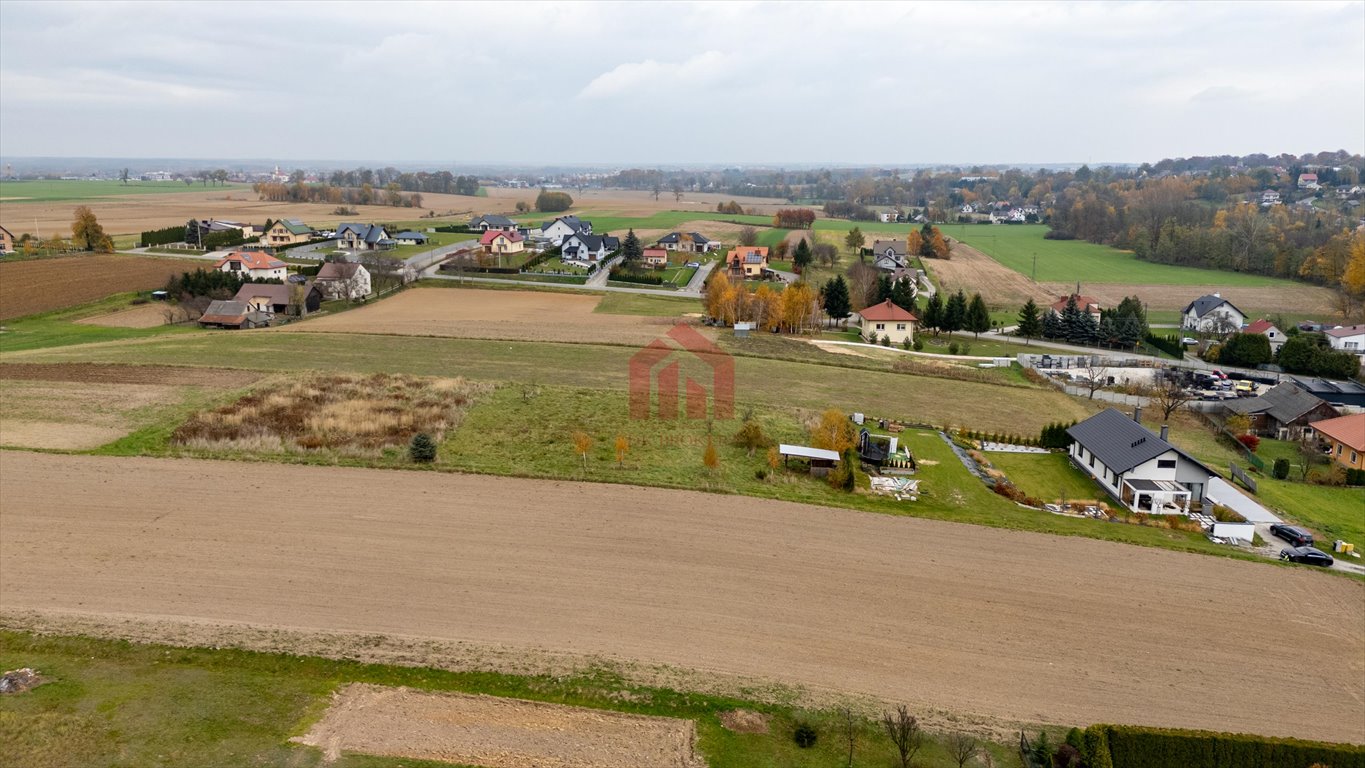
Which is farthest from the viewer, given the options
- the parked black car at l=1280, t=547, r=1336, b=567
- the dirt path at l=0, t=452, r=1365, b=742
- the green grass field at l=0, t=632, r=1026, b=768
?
the parked black car at l=1280, t=547, r=1336, b=567

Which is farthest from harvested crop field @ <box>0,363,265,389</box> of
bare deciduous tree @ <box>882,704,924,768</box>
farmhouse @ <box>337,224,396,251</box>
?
farmhouse @ <box>337,224,396,251</box>

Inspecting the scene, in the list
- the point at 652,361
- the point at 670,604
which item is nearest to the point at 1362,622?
the point at 670,604

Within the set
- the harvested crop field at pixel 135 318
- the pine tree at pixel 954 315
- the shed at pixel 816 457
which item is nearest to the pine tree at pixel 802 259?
the pine tree at pixel 954 315

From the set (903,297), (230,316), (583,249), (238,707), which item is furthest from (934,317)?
(238,707)

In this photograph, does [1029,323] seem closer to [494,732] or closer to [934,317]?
[934,317]

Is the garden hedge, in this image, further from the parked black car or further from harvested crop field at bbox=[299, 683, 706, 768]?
the parked black car

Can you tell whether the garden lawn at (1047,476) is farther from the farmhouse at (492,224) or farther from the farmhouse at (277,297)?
the farmhouse at (492,224)

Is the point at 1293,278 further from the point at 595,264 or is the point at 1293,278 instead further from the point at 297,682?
the point at 297,682
